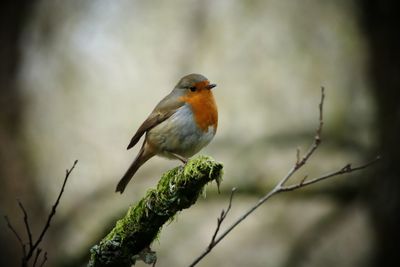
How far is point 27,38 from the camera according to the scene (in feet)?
23.7

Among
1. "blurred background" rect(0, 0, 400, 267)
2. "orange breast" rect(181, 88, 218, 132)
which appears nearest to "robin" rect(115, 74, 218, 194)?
"orange breast" rect(181, 88, 218, 132)

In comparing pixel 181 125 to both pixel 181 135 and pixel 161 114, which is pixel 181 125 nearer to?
pixel 181 135

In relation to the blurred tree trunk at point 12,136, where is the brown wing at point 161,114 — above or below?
below

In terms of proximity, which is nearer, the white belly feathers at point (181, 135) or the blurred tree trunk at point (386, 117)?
the white belly feathers at point (181, 135)

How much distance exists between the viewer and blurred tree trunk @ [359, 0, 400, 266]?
17.6ft

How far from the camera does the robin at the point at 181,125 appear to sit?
425 centimetres

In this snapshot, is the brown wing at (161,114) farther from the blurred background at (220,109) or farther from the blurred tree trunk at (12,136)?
the blurred tree trunk at (12,136)

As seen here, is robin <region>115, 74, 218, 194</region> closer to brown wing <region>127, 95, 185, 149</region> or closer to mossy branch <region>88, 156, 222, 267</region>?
brown wing <region>127, 95, 185, 149</region>

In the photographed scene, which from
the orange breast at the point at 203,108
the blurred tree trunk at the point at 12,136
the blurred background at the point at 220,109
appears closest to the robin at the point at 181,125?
the orange breast at the point at 203,108

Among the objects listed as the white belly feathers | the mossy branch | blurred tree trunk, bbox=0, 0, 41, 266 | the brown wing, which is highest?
blurred tree trunk, bbox=0, 0, 41, 266

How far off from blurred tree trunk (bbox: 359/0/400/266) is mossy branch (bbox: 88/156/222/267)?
120 inches

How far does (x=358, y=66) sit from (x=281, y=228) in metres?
2.04

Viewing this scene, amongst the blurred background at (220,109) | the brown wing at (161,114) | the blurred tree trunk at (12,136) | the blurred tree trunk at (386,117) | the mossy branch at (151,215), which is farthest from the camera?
the blurred background at (220,109)

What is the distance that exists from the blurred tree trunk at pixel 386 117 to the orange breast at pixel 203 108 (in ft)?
6.16
